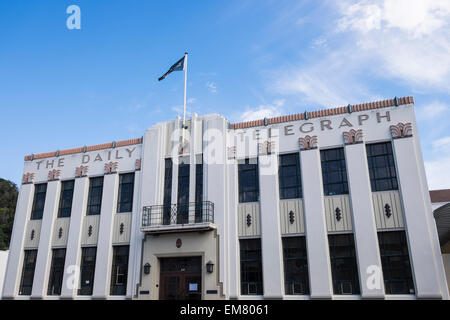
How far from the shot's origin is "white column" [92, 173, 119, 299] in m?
17.7

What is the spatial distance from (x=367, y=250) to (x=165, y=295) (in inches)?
357

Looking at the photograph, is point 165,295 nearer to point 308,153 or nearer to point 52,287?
point 52,287

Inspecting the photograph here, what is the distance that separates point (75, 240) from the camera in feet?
62.2

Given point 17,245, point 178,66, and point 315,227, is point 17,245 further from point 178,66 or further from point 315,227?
point 315,227

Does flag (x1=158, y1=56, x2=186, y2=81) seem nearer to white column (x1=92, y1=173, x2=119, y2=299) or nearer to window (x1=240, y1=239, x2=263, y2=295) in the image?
white column (x1=92, y1=173, x2=119, y2=299)

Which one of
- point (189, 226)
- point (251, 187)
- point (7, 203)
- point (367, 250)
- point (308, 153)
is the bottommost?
point (367, 250)

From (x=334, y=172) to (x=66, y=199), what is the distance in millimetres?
14280

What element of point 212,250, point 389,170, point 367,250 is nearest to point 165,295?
point 212,250

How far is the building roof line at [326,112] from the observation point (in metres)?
16.0

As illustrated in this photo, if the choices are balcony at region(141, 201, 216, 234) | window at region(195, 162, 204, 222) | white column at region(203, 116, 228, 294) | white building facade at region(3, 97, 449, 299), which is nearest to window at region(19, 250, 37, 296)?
white building facade at region(3, 97, 449, 299)

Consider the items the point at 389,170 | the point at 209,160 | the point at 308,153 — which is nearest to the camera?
the point at 389,170

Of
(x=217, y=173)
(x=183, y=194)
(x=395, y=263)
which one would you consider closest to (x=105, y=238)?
(x=183, y=194)

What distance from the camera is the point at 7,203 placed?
165ft

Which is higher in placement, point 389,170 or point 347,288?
point 389,170
